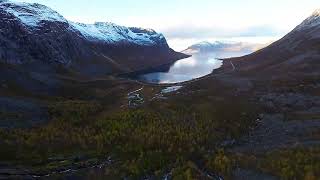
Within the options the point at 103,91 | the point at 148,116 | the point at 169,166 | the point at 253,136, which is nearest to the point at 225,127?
the point at 253,136

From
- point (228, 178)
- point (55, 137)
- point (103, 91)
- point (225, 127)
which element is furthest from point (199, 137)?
point (103, 91)

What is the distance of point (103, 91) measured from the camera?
16400 cm

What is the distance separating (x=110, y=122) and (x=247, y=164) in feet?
135

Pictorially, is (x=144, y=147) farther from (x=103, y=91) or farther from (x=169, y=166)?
(x=103, y=91)

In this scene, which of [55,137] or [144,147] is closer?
[144,147]

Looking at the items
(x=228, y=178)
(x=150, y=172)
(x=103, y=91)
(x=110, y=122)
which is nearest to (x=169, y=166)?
(x=150, y=172)

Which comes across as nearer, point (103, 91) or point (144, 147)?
point (144, 147)

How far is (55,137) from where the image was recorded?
9650 cm

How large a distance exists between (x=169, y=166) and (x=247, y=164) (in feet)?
40.8

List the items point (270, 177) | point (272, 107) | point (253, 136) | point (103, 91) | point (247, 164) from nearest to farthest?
point (270, 177), point (247, 164), point (253, 136), point (272, 107), point (103, 91)

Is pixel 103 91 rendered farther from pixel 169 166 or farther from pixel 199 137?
pixel 169 166

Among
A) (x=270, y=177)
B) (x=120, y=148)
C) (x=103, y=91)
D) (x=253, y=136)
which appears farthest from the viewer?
(x=103, y=91)

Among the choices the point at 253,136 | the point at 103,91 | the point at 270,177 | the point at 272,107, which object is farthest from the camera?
the point at 103,91

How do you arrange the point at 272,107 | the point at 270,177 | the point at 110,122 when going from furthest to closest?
the point at 272,107 < the point at 110,122 < the point at 270,177
